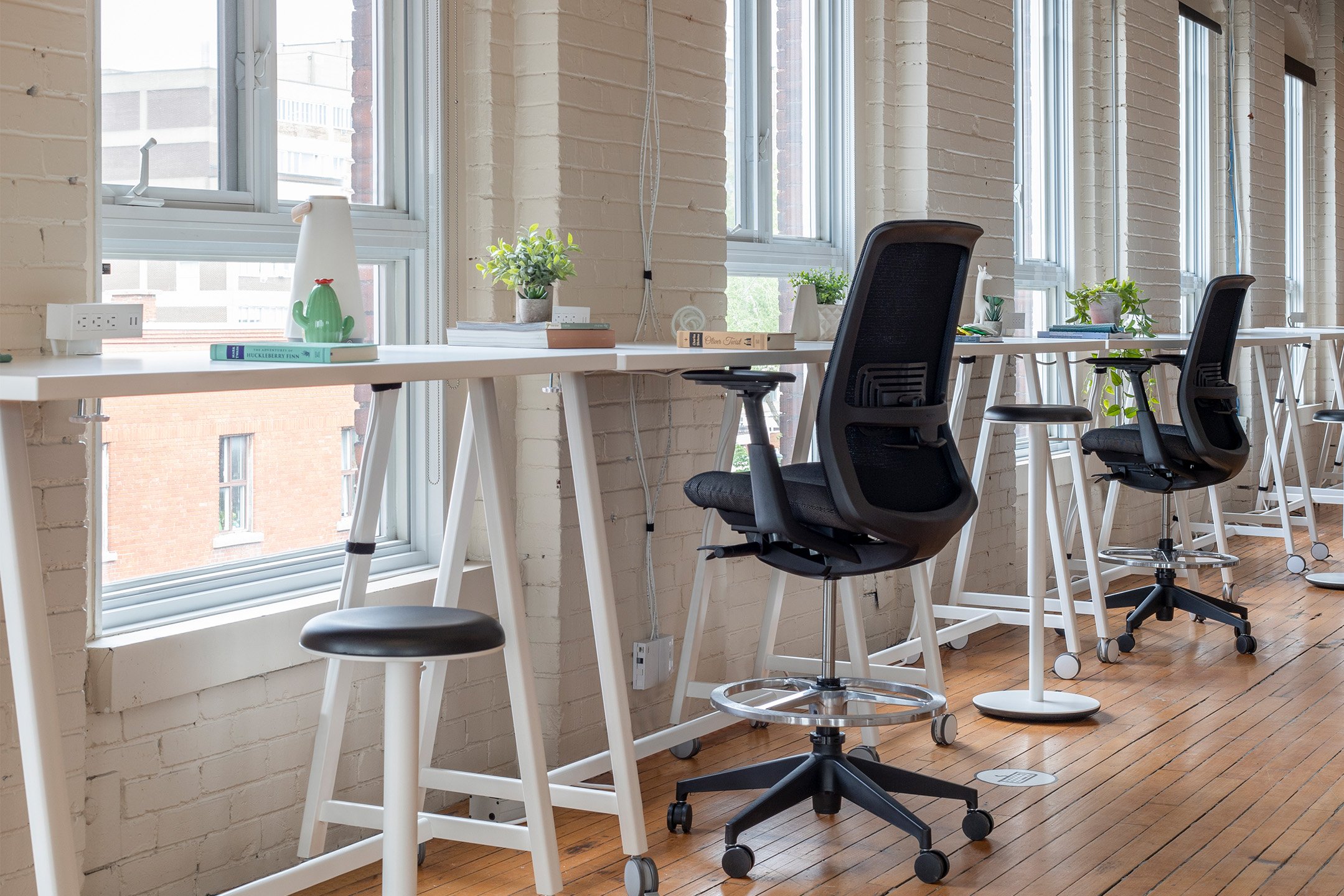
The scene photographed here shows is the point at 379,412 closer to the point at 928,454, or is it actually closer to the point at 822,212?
the point at 928,454

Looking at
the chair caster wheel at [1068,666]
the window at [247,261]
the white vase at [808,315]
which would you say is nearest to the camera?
the window at [247,261]

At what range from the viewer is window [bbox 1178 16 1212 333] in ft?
25.8

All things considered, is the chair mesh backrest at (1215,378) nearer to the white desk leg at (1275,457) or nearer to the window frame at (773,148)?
the window frame at (773,148)

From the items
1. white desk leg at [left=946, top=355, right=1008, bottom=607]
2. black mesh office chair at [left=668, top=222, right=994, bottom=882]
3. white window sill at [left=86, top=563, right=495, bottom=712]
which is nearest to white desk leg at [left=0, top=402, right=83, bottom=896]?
white window sill at [left=86, top=563, right=495, bottom=712]

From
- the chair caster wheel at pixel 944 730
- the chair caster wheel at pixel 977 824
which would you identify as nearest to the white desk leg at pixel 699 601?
the chair caster wheel at pixel 944 730

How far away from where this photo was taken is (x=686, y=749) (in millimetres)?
3648

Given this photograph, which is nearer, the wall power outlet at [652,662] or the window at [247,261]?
the window at [247,261]

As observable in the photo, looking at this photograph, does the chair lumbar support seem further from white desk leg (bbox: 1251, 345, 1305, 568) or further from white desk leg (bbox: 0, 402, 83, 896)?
white desk leg (bbox: 1251, 345, 1305, 568)

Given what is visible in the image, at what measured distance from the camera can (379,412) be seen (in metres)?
2.67

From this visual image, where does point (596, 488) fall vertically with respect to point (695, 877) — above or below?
above

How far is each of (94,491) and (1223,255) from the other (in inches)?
281

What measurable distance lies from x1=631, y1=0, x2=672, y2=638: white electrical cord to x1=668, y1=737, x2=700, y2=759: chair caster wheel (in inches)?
11.3

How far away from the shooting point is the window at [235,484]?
112 inches

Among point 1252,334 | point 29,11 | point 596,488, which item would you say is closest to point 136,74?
point 29,11
